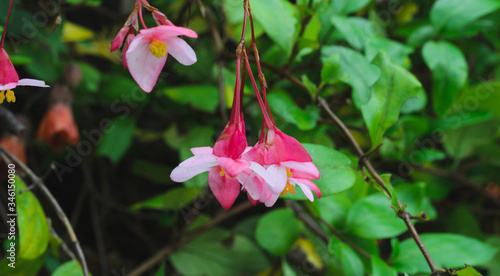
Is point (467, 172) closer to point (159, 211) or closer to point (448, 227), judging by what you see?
point (448, 227)

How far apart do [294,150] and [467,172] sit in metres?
0.89

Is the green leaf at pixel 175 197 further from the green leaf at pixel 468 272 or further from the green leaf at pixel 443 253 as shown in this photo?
the green leaf at pixel 468 272

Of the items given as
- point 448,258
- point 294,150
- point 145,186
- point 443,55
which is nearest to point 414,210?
point 448,258

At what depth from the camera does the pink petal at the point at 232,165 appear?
41cm

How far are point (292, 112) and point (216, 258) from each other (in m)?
0.39

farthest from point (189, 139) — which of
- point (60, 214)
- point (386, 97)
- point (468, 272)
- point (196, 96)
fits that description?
point (468, 272)

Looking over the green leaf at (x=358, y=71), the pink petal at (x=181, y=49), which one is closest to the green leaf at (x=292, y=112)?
the green leaf at (x=358, y=71)

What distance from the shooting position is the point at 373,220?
0.72 metres

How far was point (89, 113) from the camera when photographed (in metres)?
1.16

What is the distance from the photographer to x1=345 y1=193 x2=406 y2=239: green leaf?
700mm

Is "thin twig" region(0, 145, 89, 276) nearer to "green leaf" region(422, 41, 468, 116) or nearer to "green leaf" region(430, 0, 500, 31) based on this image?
"green leaf" region(422, 41, 468, 116)

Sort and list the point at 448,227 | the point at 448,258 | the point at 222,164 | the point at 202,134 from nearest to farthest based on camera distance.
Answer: the point at 222,164, the point at 448,258, the point at 202,134, the point at 448,227

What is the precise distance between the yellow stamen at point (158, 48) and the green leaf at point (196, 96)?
416 mm

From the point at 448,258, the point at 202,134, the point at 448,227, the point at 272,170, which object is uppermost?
the point at 272,170
